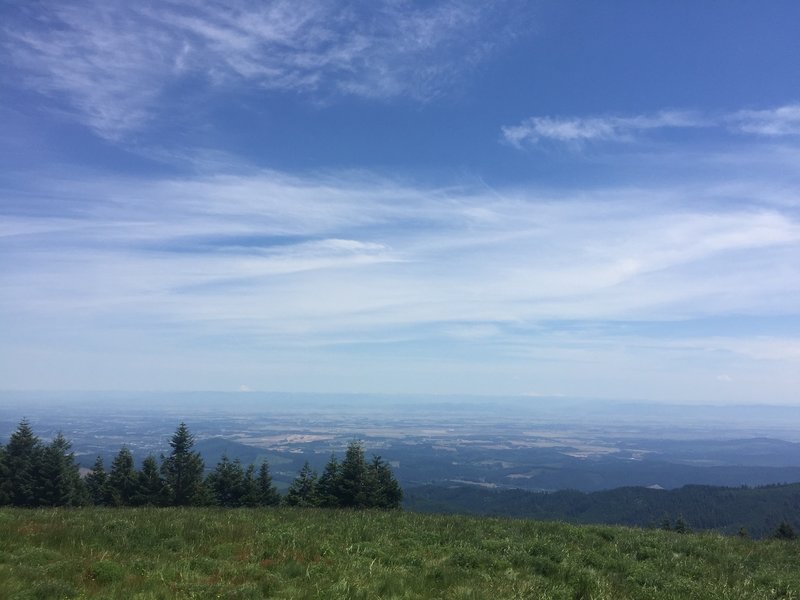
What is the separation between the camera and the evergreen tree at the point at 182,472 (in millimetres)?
49241

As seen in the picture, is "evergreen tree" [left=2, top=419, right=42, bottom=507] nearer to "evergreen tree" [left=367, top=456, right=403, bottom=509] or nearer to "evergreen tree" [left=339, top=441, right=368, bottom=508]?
"evergreen tree" [left=339, top=441, right=368, bottom=508]

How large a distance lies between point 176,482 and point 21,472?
45.3 feet

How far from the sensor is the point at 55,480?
47375mm

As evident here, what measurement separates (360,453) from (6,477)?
115 feet

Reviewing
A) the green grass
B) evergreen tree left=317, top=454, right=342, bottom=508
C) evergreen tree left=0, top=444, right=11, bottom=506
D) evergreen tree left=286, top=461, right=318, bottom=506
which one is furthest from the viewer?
evergreen tree left=0, top=444, right=11, bottom=506

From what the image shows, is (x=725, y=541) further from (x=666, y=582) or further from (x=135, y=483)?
(x=135, y=483)

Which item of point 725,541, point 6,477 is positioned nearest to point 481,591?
point 725,541

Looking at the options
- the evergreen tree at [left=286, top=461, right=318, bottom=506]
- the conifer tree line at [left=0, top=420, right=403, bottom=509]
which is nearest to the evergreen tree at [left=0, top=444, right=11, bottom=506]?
the conifer tree line at [left=0, top=420, right=403, bottom=509]

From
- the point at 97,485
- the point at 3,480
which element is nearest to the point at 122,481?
the point at 97,485

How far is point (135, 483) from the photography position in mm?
50281

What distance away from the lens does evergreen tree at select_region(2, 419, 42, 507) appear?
46.2m

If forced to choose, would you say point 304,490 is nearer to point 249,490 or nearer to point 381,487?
point 249,490

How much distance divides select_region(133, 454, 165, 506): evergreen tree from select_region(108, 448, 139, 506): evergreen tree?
570 millimetres

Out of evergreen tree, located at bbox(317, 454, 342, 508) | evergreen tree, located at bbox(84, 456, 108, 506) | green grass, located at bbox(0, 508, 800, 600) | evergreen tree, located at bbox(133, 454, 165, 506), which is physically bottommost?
evergreen tree, located at bbox(84, 456, 108, 506)
